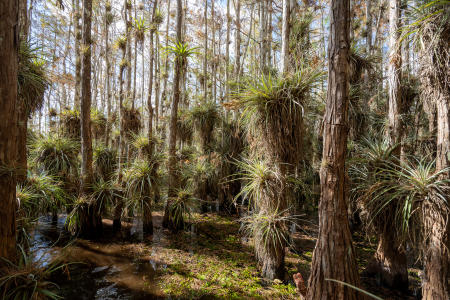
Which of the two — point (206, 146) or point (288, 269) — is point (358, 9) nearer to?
point (206, 146)

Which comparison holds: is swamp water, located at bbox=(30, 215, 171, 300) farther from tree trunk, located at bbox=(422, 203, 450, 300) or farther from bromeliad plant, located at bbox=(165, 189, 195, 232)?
tree trunk, located at bbox=(422, 203, 450, 300)

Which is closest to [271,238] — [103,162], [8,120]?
[8,120]

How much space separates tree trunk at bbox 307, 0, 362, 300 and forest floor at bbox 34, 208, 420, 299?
1329mm

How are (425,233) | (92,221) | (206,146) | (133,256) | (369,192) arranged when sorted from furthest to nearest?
(206,146) < (92,221) < (133,256) < (369,192) < (425,233)

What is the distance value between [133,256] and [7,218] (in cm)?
289

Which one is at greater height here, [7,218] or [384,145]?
[384,145]

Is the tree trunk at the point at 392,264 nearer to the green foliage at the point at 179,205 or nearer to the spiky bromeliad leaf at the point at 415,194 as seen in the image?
the spiky bromeliad leaf at the point at 415,194

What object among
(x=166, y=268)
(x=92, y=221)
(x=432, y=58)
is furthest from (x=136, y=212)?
(x=432, y=58)

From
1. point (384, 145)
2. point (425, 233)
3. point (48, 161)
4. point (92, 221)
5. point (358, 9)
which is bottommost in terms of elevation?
point (92, 221)

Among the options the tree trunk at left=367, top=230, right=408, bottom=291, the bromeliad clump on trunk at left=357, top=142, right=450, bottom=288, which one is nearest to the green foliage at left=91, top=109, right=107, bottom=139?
the bromeliad clump on trunk at left=357, top=142, right=450, bottom=288

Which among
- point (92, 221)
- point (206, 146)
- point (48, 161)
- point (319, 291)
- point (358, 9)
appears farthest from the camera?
point (358, 9)

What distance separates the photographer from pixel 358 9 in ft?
41.6

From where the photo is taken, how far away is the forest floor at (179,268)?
3.35 meters

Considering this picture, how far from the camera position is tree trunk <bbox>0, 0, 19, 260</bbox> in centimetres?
189
